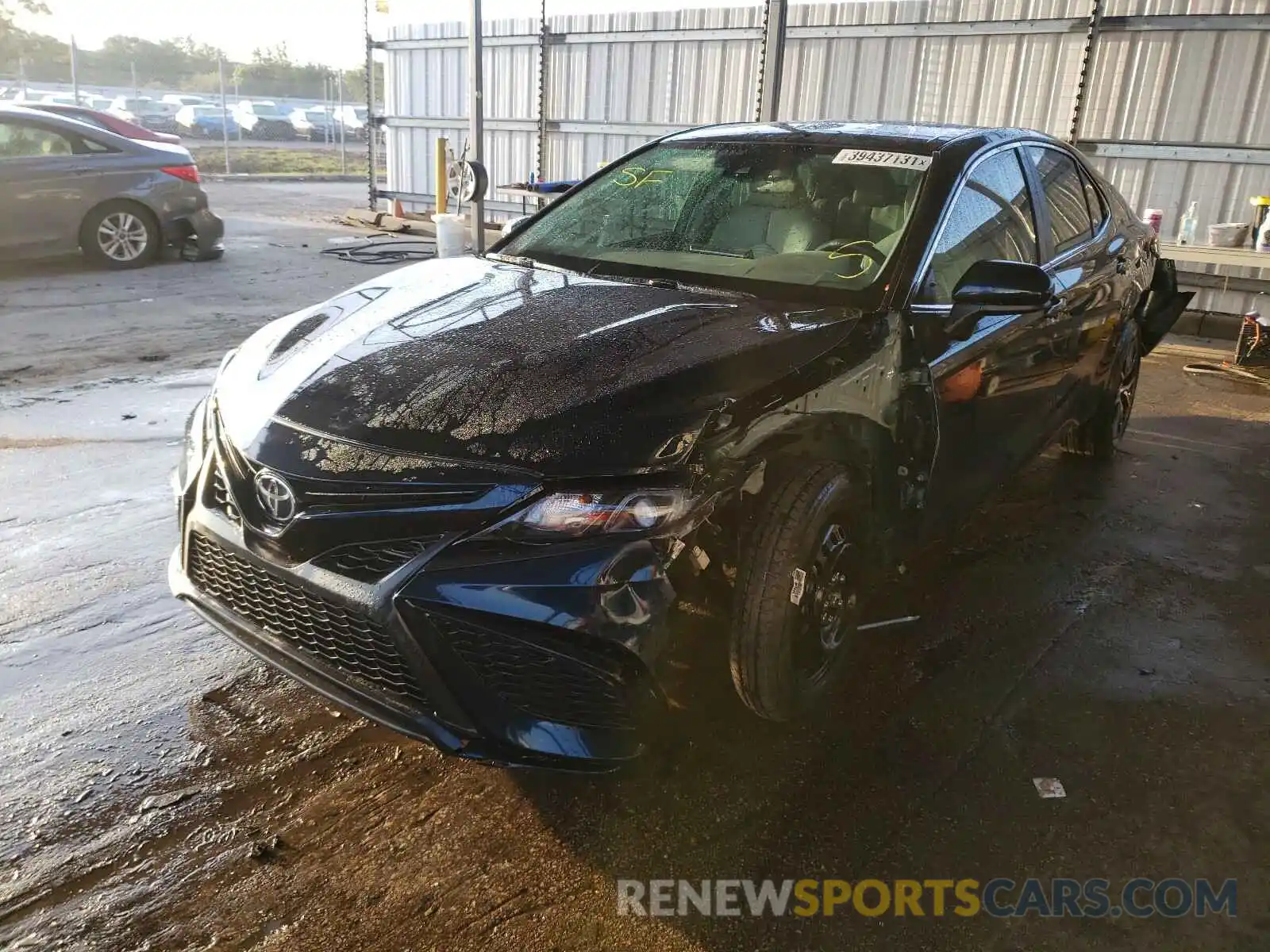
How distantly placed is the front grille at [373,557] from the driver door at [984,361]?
159cm

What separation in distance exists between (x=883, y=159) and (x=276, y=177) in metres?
20.4

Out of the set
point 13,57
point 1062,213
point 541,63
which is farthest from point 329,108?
point 1062,213

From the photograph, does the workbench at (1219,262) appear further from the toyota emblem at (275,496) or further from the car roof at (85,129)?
the car roof at (85,129)

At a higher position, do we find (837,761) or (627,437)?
(627,437)

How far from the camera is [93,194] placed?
8734 millimetres

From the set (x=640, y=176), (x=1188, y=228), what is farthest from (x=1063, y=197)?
(x=1188, y=228)

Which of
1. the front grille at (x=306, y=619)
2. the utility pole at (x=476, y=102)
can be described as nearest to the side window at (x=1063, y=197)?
the front grille at (x=306, y=619)

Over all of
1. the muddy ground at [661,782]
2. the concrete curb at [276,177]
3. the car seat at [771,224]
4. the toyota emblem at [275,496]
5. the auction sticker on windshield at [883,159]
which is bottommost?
the muddy ground at [661,782]

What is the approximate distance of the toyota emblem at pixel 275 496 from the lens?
6.91 feet

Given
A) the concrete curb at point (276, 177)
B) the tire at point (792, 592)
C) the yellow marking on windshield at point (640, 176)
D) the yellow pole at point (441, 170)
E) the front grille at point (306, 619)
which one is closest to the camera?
the front grille at point (306, 619)

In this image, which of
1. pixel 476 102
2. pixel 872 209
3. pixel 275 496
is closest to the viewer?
pixel 275 496

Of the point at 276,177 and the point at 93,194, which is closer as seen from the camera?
the point at 93,194

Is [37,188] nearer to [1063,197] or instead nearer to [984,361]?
[1063,197]

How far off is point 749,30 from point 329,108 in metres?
24.8
